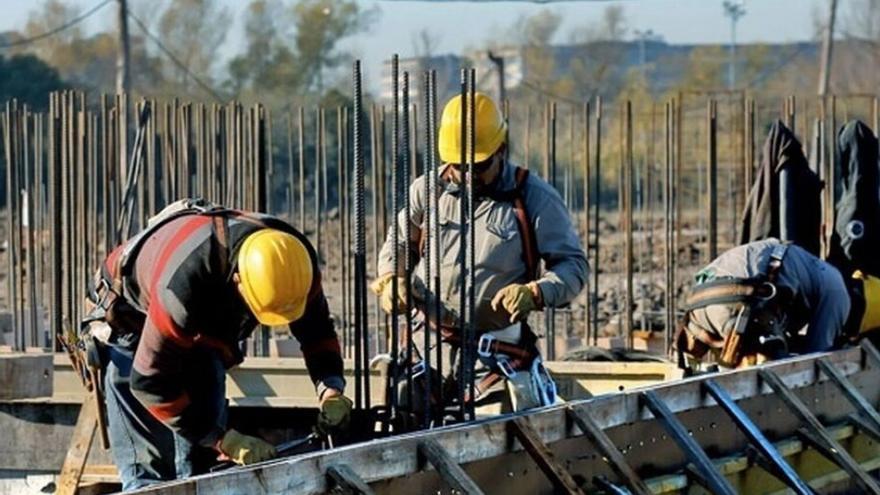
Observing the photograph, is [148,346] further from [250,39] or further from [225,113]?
[250,39]

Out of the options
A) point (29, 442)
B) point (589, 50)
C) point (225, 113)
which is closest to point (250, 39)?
point (589, 50)

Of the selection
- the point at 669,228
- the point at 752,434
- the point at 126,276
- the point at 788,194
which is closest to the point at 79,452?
the point at 126,276

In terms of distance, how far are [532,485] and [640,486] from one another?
0.41 meters

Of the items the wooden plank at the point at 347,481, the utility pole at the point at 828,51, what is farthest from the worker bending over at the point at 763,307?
the utility pole at the point at 828,51

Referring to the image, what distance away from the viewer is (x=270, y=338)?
14.1 m

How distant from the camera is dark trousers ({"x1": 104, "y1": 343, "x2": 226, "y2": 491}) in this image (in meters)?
7.56

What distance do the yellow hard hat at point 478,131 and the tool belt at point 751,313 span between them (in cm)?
196

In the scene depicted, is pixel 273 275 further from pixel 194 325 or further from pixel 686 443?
pixel 686 443

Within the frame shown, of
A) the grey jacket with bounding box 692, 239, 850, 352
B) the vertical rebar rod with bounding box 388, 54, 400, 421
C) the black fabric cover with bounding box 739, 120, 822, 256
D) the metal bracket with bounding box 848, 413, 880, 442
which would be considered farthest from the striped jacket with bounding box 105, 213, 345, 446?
the black fabric cover with bounding box 739, 120, 822, 256

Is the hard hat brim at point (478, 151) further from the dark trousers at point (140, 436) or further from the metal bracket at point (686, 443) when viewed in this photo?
the dark trousers at point (140, 436)

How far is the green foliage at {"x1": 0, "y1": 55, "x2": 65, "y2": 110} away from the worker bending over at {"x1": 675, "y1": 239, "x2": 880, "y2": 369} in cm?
2751

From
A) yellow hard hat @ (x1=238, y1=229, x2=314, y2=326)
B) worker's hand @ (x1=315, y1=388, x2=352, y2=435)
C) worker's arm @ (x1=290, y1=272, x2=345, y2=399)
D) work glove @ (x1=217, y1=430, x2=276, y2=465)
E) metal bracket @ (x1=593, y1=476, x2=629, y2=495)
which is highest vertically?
yellow hard hat @ (x1=238, y1=229, x2=314, y2=326)

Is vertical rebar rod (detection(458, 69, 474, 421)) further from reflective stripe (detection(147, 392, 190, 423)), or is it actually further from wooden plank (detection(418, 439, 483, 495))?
reflective stripe (detection(147, 392, 190, 423))

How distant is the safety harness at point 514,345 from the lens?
28.5 ft
